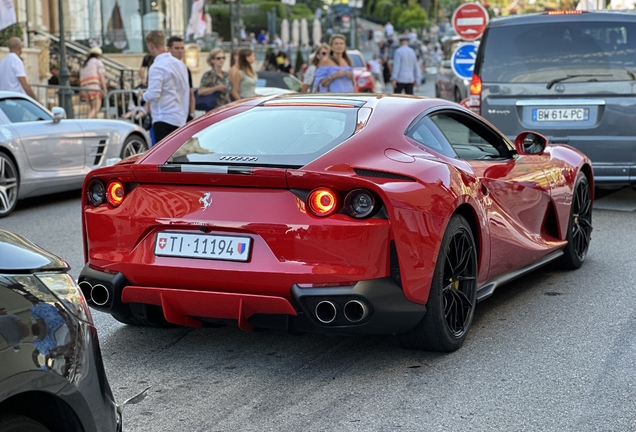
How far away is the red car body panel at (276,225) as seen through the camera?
187 inches

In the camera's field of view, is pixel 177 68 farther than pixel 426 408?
Yes

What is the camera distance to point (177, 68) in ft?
37.6

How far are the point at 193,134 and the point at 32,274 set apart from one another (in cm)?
275

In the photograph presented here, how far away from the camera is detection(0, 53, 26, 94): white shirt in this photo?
15.6 m

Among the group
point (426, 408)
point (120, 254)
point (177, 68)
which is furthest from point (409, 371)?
point (177, 68)

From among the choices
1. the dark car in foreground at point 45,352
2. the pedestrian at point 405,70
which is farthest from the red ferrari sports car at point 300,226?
the pedestrian at point 405,70

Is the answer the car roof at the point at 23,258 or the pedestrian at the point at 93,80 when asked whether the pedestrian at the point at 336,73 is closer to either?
the pedestrian at the point at 93,80

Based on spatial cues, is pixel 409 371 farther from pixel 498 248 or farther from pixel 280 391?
pixel 498 248

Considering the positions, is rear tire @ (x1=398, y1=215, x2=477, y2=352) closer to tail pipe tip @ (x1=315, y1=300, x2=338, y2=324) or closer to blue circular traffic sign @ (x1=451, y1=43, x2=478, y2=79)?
tail pipe tip @ (x1=315, y1=300, x2=338, y2=324)

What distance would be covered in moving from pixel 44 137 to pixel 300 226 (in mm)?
7747

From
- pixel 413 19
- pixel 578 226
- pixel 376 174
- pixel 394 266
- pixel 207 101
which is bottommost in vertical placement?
pixel 413 19

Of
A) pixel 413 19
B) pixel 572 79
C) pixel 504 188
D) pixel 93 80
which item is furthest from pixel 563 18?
pixel 413 19

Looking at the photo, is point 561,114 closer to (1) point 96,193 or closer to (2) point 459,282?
(2) point 459,282

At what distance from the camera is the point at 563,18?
10570mm
